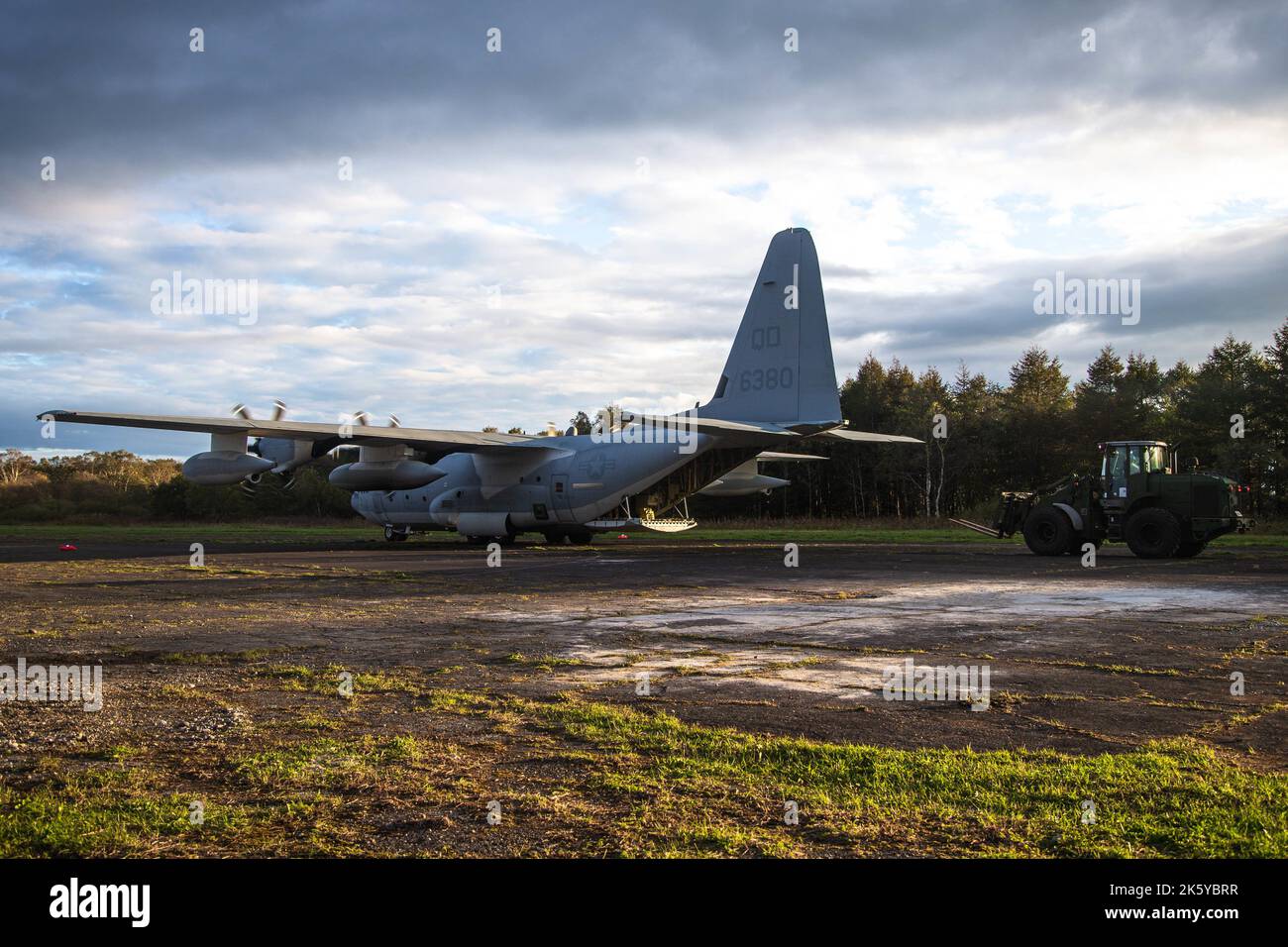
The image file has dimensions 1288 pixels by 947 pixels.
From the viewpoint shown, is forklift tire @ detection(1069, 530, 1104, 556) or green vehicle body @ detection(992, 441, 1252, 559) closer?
green vehicle body @ detection(992, 441, 1252, 559)

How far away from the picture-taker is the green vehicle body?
22516 mm

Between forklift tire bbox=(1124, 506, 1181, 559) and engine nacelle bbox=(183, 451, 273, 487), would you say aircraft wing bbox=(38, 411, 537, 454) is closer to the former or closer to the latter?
engine nacelle bbox=(183, 451, 273, 487)

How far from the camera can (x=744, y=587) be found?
1583 cm

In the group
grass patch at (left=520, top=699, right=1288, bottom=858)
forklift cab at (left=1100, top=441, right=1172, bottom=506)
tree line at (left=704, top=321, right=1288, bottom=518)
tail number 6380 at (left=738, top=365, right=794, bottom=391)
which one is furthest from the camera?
tree line at (left=704, top=321, right=1288, bottom=518)

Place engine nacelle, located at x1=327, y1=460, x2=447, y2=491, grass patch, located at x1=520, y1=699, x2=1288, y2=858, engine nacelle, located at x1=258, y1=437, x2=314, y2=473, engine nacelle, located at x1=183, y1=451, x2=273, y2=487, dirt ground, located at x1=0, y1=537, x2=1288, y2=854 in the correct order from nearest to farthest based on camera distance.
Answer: grass patch, located at x1=520, y1=699, x2=1288, y2=858, dirt ground, located at x1=0, y1=537, x2=1288, y2=854, engine nacelle, located at x1=183, y1=451, x2=273, y2=487, engine nacelle, located at x1=258, y1=437, x2=314, y2=473, engine nacelle, located at x1=327, y1=460, x2=447, y2=491

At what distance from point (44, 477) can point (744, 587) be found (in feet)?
230

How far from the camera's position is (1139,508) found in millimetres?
23578

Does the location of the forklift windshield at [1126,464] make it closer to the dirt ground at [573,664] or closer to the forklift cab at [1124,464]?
the forklift cab at [1124,464]

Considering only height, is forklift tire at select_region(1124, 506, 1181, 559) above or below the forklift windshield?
below

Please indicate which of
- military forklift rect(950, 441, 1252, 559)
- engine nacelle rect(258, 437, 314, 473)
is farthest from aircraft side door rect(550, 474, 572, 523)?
military forklift rect(950, 441, 1252, 559)

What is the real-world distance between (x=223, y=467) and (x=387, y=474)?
5.68 m

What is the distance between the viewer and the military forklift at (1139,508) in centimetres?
2252
